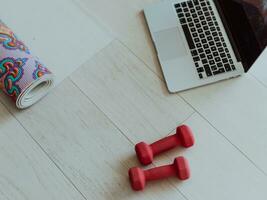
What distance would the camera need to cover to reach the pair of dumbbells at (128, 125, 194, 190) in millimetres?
753

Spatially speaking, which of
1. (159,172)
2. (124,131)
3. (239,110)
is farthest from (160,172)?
(239,110)

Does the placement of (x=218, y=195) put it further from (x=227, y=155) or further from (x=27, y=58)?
(x=27, y=58)

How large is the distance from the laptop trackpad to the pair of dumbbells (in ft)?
0.62

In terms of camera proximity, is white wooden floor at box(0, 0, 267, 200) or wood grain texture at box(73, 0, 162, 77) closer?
white wooden floor at box(0, 0, 267, 200)

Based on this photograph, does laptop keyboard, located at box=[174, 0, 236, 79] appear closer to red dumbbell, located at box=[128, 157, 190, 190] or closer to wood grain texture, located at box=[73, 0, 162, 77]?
wood grain texture, located at box=[73, 0, 162, 77]

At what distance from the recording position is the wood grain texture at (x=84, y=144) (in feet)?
2.55

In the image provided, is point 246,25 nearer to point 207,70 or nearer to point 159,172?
point 207,70

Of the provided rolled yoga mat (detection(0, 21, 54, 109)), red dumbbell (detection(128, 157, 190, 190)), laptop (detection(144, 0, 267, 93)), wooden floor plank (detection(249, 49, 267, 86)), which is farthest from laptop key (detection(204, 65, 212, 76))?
rolled yoga mat (detection(0, 21, 54, 109))

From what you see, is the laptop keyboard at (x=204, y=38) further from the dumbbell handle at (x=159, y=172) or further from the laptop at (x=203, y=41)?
the dumbbell handle at (x=159, y=172)

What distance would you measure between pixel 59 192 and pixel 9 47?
327 mm

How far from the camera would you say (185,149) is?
31.9 inches

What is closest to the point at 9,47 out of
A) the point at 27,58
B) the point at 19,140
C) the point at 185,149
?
the point at 27,58

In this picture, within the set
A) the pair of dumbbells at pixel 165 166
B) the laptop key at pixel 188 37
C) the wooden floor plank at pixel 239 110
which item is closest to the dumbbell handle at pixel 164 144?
the pair of dumbbells at pixel 165 166

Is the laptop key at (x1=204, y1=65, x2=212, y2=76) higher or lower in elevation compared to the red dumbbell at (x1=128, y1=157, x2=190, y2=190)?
higher
